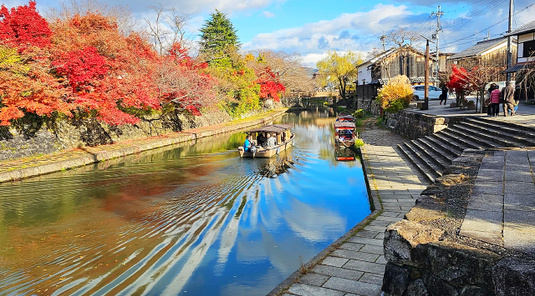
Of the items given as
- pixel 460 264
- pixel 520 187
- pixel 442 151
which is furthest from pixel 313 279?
pixel 442 151

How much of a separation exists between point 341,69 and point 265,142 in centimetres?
4544

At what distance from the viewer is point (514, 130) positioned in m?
12.9

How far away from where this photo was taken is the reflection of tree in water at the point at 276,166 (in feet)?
59.1

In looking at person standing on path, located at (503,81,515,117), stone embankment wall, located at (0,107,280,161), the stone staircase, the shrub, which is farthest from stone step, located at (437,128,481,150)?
stone embankment wall, located at (0,107,280,161)

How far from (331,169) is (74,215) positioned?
11.9 metres

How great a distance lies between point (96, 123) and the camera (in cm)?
2358

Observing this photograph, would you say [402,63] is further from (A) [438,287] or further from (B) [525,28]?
(A) [438,287]

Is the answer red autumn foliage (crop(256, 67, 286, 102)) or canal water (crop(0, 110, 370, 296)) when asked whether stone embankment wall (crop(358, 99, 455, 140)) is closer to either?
canal water (crop(0, 110, 370, 296))

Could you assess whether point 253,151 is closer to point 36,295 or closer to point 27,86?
point 27,86

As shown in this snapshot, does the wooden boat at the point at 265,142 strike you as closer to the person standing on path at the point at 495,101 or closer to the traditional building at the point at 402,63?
the person standing on path at the point at 495,101

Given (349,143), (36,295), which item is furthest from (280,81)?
(36,295)

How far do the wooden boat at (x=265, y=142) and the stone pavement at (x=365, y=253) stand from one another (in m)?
8.10

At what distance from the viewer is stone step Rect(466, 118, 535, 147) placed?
11595 mm

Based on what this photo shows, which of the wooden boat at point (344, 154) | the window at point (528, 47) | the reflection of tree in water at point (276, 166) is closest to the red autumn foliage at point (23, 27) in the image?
the reflection of tree in water at point (276, 166)
